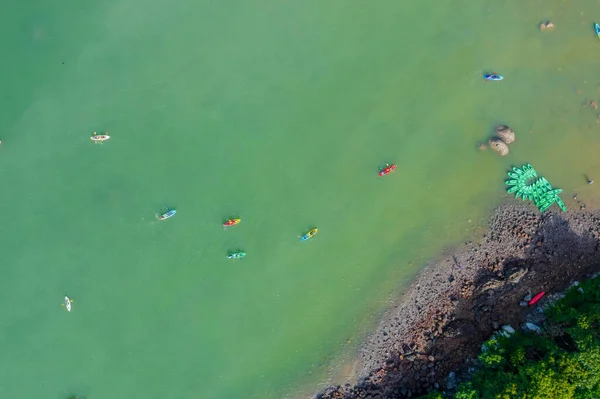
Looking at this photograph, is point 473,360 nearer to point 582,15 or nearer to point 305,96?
point 305,96

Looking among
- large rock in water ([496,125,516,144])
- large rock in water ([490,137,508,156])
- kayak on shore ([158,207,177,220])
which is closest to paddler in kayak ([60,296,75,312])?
kayak on shore ([158,207,177,220])

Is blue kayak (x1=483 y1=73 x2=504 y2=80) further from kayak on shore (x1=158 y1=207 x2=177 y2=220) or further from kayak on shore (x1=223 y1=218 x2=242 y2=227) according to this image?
kayak on shore (x1=158 y1=207 x2=177 y2=220)

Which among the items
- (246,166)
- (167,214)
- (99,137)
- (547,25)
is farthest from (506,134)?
(99,137)

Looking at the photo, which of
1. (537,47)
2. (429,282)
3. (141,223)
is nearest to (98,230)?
(141,223)

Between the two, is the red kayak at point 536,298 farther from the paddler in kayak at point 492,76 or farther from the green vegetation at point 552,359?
the paddler in kayak at point 492,76

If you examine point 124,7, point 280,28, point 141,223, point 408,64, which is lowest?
point 141,223

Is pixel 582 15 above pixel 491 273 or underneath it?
above

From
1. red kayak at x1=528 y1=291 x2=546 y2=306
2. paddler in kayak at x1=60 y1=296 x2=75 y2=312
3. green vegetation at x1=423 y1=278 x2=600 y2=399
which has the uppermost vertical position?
paddler in kayak at x1=60 y1=296 x2=75 y2=312
